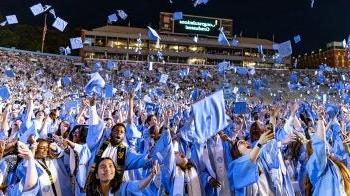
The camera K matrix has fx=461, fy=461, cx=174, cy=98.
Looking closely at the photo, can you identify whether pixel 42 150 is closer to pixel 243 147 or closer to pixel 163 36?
pixel 243 147

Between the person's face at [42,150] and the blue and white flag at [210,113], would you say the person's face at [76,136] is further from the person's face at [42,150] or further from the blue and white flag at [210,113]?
the blue and white flag at [210,113]

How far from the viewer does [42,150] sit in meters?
5.00

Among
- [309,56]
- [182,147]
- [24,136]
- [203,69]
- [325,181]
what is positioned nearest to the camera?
[325,181]

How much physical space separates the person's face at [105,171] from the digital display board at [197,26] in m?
66.2

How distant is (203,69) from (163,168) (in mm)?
57077

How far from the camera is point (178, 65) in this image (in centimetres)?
6438

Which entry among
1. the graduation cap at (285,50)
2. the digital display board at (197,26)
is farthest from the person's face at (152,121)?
the digital display board at (197,26)

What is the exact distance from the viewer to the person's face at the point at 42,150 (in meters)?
4.96

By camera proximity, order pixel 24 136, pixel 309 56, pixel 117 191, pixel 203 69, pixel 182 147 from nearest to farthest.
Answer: pixel 117 191 < pixel 182 147 < pixel 24 136 < pixel 203 69 < pixel 309 56

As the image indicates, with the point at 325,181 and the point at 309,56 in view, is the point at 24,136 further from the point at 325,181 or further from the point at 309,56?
the point at 309,56

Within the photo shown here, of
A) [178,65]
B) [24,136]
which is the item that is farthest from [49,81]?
[24,136]

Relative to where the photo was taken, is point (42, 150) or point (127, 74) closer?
point (42, 150)

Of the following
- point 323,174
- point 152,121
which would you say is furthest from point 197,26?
point 323,174

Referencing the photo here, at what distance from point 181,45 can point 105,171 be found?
66.7m
